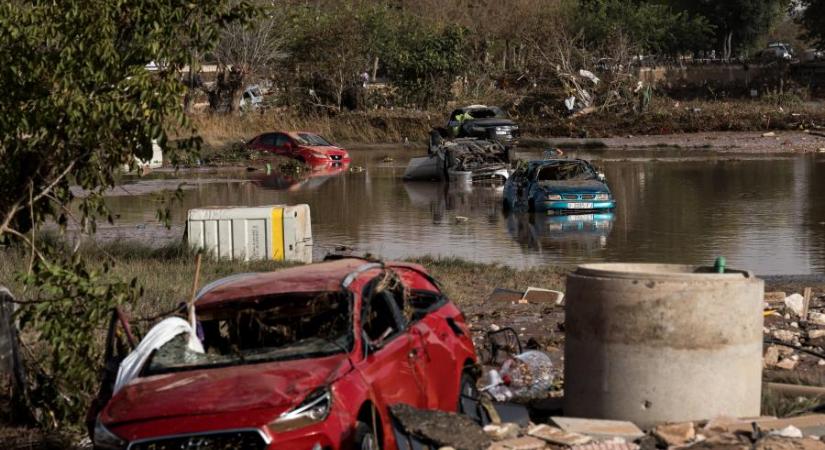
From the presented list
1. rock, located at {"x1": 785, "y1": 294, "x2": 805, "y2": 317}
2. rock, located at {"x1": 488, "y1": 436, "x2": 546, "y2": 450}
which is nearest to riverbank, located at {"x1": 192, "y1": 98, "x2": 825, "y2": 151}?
rock, located at {"x1": 785, "y1": 294, "x2": 805, "y2": 317}

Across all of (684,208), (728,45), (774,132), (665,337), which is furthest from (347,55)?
(665,337)

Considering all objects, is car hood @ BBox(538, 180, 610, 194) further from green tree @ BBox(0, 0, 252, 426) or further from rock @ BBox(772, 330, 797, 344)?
green tree @ BBox(0, 0, 252, 426)

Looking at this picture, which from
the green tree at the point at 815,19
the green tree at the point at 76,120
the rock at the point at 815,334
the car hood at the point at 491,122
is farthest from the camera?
the green tree at the point at 815,19

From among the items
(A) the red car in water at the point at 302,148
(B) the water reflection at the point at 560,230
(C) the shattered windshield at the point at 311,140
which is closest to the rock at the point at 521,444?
(B) the water reflection at the point at 560,230

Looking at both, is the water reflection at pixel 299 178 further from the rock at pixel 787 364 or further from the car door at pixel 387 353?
the car door at pixel 387 353

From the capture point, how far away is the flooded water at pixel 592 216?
2325cm

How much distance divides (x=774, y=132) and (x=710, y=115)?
3.86 m

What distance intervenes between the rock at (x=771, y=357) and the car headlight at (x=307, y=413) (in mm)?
6093

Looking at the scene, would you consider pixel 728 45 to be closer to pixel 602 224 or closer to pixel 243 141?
pixel 243 141

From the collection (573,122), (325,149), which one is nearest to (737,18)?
(573,122)

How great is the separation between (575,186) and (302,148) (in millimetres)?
20835

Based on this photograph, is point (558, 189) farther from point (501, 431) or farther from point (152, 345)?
point (152, 345)

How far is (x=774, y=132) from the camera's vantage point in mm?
58500

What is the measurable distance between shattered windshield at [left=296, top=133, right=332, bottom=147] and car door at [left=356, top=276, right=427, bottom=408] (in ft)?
136
